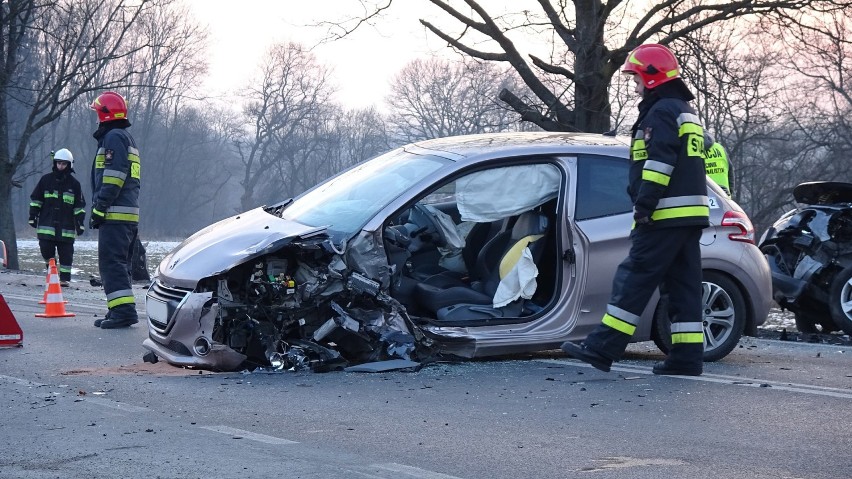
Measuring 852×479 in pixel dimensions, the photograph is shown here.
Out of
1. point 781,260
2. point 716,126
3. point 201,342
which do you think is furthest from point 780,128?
point 201,342

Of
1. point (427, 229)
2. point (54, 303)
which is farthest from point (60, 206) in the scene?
point (427, 229)

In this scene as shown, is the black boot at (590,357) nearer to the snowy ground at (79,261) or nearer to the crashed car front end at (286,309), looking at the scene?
the crashed car front end at (286,309)

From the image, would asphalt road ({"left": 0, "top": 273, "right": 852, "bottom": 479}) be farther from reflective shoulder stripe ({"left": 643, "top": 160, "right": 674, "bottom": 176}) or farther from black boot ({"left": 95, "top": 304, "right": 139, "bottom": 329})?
black boot ({"left": 95, "top": 304, "right": 139, "bottom": 329})

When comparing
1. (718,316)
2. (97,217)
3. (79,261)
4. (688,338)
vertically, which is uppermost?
(97,217)

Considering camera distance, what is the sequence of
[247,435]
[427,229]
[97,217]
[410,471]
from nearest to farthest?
[410,471] → [247,435] → [427,229] → [97,217]

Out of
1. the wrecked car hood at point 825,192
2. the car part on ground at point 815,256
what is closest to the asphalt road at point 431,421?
the car part on ground at point 815,256

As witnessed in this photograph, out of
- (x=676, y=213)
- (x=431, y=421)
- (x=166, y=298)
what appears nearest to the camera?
(x=431, y=421)

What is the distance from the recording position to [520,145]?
24.8 feet

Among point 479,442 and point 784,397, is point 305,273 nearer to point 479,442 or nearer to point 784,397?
point 479,442

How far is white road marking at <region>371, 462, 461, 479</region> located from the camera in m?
4.29

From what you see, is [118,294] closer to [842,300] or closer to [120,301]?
[120,301]

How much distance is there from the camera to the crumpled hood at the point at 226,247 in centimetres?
677

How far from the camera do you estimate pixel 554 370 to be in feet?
23.5

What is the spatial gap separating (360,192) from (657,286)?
2.08 meters
